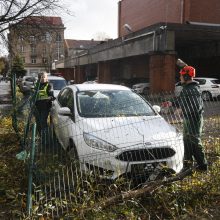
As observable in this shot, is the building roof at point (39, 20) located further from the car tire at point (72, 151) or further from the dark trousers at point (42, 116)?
the car tire at point (72, 151)

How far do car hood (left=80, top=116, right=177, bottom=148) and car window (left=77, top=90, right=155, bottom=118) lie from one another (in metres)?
0.32

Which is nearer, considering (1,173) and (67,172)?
(67,172)

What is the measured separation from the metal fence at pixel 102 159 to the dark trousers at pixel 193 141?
0.47 feet

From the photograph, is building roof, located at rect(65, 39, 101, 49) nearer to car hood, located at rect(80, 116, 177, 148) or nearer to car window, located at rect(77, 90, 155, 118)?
car window, located at rect(77, 90, 155, 118)

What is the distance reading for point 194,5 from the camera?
33562mm

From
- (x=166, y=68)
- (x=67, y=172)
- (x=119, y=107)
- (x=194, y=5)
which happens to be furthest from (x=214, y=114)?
(x=194, y=5)

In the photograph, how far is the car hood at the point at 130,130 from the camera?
5.49m

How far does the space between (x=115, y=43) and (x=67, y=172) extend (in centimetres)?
2691

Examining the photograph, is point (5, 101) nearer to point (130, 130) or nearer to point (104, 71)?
point (104, 71)

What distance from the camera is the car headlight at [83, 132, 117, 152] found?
5384 millimetres

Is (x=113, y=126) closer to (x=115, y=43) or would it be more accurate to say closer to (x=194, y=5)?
(x=115, y=43)

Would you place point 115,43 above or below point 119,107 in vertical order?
above

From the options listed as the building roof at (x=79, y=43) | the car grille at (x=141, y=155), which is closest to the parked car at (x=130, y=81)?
the car grille at (x=141, y=155)

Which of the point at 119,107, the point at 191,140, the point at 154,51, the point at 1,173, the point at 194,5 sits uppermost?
the point at 194,5
